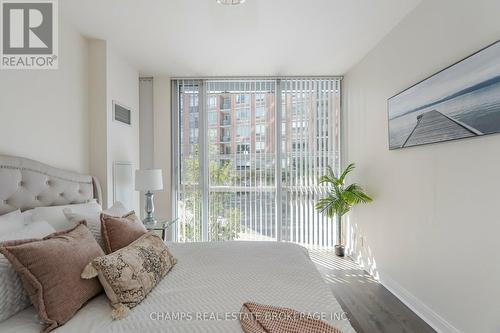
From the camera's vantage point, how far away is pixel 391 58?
2902 millimetres

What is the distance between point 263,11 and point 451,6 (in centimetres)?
143

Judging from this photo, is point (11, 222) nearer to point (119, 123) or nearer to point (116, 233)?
point (116, 233)

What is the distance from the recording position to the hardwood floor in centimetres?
224

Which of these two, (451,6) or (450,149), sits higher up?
(451,6)

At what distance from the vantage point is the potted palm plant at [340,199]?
343 centimetres

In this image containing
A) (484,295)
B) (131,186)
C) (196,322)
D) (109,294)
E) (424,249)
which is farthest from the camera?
(131,186)

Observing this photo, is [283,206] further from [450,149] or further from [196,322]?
[196,322]

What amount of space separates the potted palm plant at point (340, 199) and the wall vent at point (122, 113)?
269cm

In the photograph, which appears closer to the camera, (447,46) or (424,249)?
(447,46)

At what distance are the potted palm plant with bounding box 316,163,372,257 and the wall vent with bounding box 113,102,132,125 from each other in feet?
8.84

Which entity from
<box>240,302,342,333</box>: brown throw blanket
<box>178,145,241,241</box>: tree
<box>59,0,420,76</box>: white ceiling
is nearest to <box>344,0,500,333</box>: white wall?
<box>59,0,420,76</box>: white ceiling

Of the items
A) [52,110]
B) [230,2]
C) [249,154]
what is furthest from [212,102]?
[52,110]

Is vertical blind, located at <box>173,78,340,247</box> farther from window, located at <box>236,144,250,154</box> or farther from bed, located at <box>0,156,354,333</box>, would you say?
bed, located at <box>0,156,354,333</box>

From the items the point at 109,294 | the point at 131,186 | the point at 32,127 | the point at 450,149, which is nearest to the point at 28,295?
the point at 109,294
